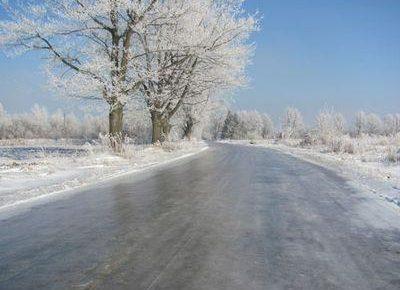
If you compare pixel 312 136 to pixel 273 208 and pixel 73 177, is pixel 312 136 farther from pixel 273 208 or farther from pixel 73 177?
pixel 273 208

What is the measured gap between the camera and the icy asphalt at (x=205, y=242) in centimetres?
468

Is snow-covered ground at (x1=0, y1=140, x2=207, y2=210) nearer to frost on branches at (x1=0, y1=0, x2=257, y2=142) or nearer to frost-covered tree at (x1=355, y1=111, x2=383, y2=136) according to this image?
frost on branches at (x1=0, y1=0, x2=257, y2=142)

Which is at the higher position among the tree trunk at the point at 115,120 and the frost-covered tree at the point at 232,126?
the tree trunk at the point at 115,120

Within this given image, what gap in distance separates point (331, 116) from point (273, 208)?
34.6m

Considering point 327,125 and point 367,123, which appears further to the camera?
point 367,123

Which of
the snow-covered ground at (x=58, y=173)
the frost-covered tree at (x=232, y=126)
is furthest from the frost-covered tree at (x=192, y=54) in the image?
the frost-covered tree at (x=232, y=126)

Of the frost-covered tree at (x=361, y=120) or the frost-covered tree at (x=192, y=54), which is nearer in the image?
the frost-covered tree at (x=192, y=54)

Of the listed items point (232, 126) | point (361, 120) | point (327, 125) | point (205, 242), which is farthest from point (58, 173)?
point (361, 120)

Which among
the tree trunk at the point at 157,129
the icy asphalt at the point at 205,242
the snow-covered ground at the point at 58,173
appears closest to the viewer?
the icy asphalt at the point at 205,242

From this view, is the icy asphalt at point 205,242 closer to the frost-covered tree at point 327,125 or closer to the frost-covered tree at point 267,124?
the frost-covered tree at point 327,125

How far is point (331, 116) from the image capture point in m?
41.8

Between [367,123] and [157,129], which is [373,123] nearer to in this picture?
[367,123]

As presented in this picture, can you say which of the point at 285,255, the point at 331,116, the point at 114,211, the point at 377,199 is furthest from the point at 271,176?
the point at 331,116

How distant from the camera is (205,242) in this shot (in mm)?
6086
